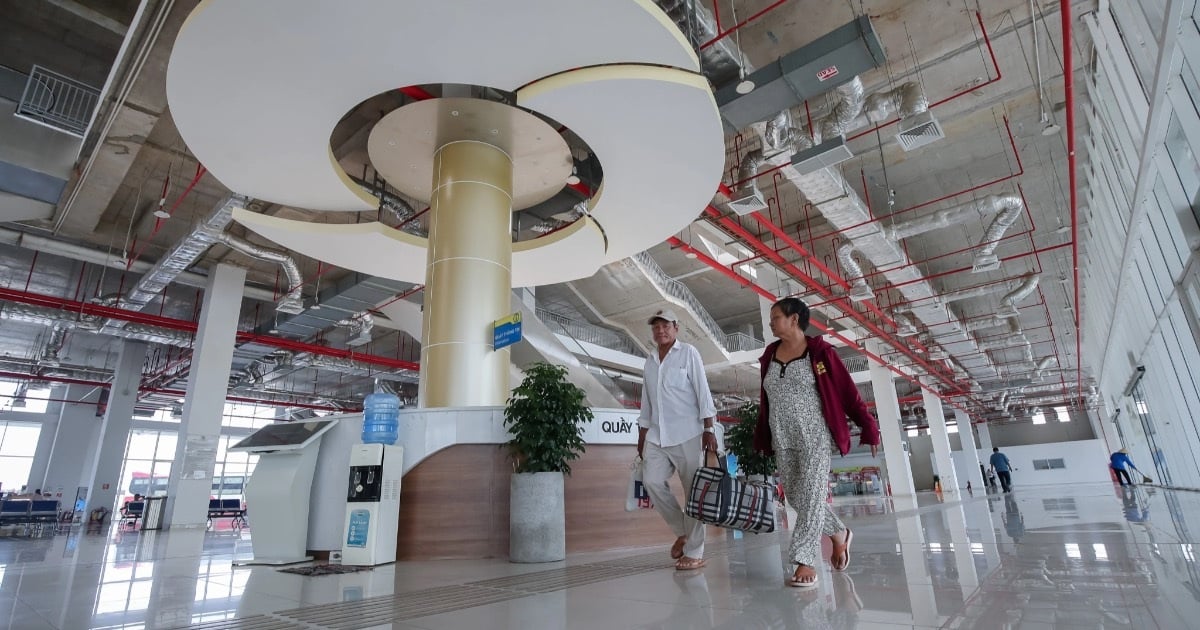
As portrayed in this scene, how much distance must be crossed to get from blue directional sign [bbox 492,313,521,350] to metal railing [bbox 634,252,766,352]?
857 centimetres

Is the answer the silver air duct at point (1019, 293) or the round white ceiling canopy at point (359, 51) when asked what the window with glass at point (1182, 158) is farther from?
the silver air duct at point (1019, 293)

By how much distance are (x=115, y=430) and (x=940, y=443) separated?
29.8 meters

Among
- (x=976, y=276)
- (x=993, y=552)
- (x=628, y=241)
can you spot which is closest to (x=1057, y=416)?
(x=976, y=276)

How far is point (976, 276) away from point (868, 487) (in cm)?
1620

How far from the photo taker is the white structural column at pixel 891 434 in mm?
19703

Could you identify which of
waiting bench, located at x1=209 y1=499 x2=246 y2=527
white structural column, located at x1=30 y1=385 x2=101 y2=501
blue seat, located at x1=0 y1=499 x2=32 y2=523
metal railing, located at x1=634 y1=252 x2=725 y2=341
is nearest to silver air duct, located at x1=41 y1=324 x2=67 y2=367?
blue seat, located at x1=0 y1=499 x2=32 y2=523

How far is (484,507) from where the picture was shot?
4883 mm

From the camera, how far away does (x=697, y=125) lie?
587 cm

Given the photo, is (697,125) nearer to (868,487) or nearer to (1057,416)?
(868,487)

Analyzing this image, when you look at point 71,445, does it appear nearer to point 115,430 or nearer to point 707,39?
point 115,430

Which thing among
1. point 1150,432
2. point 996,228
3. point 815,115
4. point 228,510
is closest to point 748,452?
point 815,115

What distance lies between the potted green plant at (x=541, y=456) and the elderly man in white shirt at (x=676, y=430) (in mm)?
1125

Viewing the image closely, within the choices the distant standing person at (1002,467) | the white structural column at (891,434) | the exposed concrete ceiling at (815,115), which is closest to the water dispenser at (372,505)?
the exposed concrete ceiling at (815,115)

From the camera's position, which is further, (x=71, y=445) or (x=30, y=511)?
(x=71, y=445)
